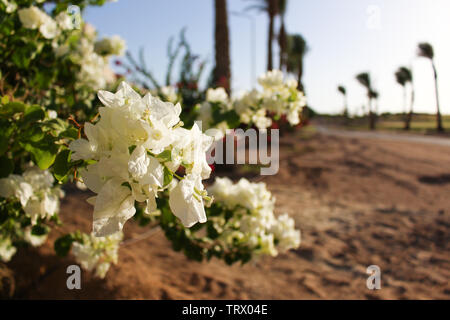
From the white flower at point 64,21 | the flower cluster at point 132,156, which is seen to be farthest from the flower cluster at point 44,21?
the flower cluster at point 132,156

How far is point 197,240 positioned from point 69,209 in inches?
133

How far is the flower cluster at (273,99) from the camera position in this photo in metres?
2.62

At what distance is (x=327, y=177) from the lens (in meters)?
8.39

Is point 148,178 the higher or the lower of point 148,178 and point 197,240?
the higher

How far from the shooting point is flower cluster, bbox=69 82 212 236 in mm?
929

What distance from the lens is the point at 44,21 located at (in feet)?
7.53

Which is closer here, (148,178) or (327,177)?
(148,178)

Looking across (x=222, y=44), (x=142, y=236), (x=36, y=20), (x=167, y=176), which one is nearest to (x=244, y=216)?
(x=167, y=176)

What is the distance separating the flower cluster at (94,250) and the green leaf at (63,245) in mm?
64

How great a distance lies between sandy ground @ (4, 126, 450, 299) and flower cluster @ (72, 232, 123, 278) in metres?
0.54

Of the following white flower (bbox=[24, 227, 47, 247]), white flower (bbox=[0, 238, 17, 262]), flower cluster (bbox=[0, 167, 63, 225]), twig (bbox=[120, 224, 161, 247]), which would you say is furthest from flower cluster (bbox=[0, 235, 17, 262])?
twig (bbox=[120, 224, 161, 247])

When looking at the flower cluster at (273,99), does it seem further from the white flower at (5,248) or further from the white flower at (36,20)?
the white flower at (5,248)

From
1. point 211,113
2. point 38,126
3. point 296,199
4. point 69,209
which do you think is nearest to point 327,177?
point 296,199
